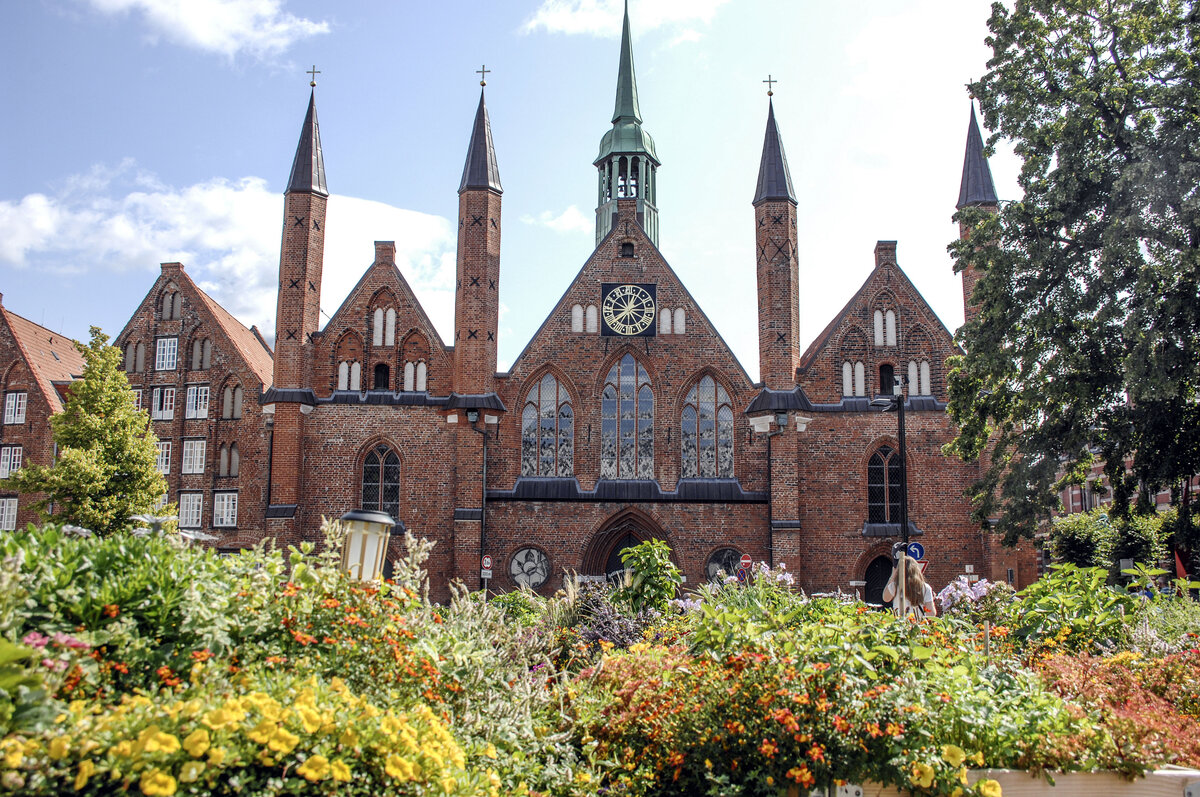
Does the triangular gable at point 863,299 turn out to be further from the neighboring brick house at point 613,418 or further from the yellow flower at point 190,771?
the yellow flower at point 190,771

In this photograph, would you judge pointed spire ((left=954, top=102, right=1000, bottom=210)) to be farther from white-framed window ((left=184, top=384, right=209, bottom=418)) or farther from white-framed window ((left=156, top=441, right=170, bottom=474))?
white-framed window ((left=156, top=441, right=170, bottom=474))

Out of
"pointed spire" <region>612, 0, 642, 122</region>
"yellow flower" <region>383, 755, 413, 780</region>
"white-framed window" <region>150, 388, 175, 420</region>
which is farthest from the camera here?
"pointed spire" <region>612, 0, 642, 122</region>

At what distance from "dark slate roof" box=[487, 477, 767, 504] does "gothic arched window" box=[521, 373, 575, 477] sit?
48cm

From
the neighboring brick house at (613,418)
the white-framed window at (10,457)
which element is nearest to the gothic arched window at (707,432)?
the neighboring brick house at (613,418)

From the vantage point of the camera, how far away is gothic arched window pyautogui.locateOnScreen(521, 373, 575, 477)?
27438 mm

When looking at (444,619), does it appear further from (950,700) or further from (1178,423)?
(1178,423)

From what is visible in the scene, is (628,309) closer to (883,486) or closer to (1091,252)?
(883,486)

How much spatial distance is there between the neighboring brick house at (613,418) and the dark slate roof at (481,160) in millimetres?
89

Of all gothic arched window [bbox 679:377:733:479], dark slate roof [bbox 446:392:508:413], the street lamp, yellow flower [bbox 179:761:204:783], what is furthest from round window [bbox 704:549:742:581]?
yellow flower [bbox 179:761:204:783]

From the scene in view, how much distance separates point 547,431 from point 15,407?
72.7 ft

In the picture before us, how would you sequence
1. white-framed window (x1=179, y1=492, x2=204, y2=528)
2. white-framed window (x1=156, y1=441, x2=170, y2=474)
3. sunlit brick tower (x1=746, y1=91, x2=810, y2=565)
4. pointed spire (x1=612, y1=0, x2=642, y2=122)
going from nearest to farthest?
sunlit brick tower (x1=746, y1=91, x2=810, y2=565) → white-framed window (x1=179, y1=492, x2=204, y2=528) → white-framed window (x1=156, y1=441, x2=170, y2=474) → pointed spire (x1=612, y1=0, x2=642, y2=122)

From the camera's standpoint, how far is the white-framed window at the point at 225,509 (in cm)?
3372

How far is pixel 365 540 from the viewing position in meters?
8.09

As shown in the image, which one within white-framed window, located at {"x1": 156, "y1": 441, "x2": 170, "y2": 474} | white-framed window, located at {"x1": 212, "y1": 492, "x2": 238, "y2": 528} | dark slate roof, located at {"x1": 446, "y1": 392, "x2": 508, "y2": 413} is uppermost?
dark slate roof, located at {"x1": 446, "y1": 392, "x2": 508, "y2": 413}
